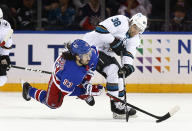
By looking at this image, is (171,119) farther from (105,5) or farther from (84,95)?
(105,5)

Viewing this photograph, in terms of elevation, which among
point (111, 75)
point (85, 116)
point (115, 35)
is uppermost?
point (115, 35)

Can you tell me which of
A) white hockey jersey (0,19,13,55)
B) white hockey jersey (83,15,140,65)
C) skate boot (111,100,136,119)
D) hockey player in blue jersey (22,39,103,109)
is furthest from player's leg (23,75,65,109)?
white hockey jersey (0,19,13,55)

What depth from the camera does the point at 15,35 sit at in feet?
28.5

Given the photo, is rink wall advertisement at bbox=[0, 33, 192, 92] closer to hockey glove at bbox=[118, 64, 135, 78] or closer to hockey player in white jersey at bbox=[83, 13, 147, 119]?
hockey player in white jersey at bbox=[83, 13, 147, 119]

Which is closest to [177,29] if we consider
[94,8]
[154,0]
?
[154,0]

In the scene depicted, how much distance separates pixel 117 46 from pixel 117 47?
0.02 meters

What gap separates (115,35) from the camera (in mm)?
6547

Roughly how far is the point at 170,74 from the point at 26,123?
3383 mm

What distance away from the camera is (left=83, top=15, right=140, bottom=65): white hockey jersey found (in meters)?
6.47

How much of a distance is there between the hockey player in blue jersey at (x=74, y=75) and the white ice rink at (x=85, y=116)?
8.9 inches

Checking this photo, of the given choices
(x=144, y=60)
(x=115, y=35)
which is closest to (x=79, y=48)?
(x=115, y=35)

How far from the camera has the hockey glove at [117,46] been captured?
648 centimetres

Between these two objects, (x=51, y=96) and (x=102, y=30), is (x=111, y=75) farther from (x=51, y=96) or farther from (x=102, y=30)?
(x=51, y=96)

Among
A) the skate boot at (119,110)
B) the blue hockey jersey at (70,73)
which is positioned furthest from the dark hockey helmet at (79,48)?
the skate boot at (119,110)
